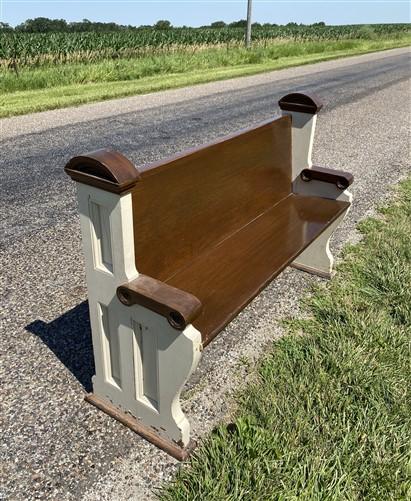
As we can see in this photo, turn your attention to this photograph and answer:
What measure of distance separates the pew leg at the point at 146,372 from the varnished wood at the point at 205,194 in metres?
0.32

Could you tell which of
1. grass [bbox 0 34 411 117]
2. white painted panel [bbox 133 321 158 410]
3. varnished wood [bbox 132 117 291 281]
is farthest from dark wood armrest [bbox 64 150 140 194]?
grass [bbox 0 34 411 117]

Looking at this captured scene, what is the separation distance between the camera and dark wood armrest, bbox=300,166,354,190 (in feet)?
12.4

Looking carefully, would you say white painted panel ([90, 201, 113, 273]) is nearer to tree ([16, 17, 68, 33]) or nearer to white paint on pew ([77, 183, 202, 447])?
white paint on pew ([77, 183, 202, 447])

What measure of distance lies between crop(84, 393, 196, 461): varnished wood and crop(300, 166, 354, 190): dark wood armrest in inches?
91.4

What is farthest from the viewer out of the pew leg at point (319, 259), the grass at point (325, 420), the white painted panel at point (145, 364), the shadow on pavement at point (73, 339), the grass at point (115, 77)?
the grass at point (115, 77)

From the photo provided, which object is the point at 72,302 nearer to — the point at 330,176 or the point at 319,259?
the point at 319,259

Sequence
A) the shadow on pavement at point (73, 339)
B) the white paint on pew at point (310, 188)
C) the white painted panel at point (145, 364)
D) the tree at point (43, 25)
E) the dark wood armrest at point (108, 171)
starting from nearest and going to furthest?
the dark wood armrest at point (108, 171) → the white painted panel at point (145, 364) → the shadow on pavement at point (73, 339) → the white paint on pew at point (310, 188) → the tree at point (43, 25)

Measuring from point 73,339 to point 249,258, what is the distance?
127cm

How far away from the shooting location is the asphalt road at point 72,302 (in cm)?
230

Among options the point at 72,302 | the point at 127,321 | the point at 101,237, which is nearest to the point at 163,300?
the point at 127,321

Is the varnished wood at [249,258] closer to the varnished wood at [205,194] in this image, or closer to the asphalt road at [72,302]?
the varnished wood at [205,194]

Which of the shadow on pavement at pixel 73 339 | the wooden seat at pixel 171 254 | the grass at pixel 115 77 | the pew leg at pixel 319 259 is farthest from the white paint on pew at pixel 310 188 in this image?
the grass at pixel 115 77

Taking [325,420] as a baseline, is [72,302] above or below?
below

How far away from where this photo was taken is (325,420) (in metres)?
2.41
